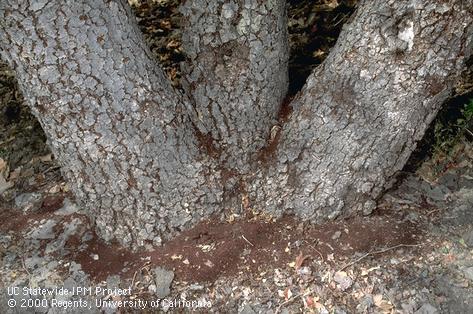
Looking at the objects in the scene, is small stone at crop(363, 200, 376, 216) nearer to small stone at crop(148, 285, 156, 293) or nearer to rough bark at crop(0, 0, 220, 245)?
rough bark at crop(0, 0, 220, 245)

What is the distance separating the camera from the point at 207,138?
7.38ft

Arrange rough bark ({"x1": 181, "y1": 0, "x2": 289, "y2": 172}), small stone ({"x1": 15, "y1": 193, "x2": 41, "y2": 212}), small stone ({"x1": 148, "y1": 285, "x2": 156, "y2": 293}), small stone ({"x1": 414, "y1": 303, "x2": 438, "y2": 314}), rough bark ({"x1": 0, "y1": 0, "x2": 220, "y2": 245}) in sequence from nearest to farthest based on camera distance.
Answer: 1. rough bark ({"x1": 0, "y1": 0, "x2": 220, "y2": 245})
2. rough bark ({"x1": 181, "y1": 0, "x2": 289, "y2": 172})
3. small stone ({"x1": 414, "y1": 303, "x2": 438, "y2": 314})
4. small stone ({"x1": 148, "y1": 285, "x2": 156, "y2": 293})
5. small stone ({"x1": 15, "y1": 193, "x2": 41, "y2": 212})

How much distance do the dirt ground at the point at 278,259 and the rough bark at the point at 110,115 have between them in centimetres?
18

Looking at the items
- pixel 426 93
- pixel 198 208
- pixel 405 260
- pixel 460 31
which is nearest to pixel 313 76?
pixel 426 93

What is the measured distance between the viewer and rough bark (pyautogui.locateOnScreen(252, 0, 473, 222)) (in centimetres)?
Answer: 177

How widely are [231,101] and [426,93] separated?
0.83 m

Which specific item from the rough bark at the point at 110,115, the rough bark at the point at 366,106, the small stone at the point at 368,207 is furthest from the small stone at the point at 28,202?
the small stone at the point at 368,207

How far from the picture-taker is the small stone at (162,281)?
2209 millimetres

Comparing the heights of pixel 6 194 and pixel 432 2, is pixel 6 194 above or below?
below

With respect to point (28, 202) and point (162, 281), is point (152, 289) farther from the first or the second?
point (28, 202)

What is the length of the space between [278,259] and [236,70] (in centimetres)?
92

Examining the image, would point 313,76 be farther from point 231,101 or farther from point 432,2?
point 432,2

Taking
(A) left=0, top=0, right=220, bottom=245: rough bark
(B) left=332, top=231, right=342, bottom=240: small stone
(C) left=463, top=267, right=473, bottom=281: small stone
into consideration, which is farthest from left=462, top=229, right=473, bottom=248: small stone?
(A) left=0, top=0, right=220, bottom=245: rough bark

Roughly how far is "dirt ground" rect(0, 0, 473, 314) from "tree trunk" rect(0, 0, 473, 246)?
12 cm
